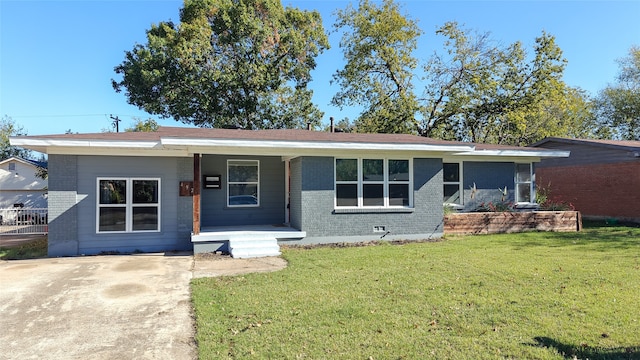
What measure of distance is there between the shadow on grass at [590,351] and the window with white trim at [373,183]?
7152 mm

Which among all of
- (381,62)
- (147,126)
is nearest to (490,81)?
(381,62)

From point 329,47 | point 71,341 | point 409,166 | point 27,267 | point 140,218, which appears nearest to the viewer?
point 71,341

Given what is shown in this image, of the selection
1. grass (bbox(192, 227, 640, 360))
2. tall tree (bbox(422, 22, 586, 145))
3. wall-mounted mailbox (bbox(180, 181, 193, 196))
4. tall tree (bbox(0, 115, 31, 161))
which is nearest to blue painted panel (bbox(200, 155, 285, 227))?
wall-mounted mailbox (bbox(180, 181, 193, 196))

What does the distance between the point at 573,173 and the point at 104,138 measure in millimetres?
18896

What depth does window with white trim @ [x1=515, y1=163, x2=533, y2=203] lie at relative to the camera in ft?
47.9

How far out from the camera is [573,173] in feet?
57.0

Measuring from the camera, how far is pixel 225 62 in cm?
2236

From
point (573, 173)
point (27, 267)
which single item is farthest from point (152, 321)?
point (573, 173)

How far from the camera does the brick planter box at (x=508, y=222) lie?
1185 cm

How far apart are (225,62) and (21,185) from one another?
59.4ft

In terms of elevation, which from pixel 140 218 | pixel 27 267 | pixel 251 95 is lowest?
pixel 27 267

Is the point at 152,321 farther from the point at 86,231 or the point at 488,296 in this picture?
the point at 86,231

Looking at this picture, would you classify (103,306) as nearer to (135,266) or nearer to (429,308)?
(135,266)

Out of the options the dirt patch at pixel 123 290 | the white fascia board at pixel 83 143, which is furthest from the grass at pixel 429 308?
the white fascia board at pixel 83 143
